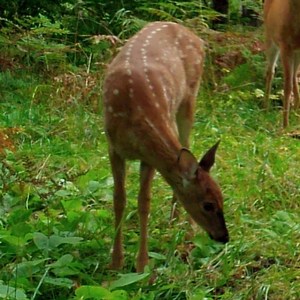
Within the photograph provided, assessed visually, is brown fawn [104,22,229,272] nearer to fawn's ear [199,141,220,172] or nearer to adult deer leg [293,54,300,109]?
fawn's ear [199,141,220,172]

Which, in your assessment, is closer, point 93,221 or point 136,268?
point 136,268

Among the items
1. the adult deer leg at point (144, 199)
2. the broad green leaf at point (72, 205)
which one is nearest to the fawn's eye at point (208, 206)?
the adult deer leg at point (144, 199)

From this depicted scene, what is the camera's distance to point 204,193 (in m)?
4.98

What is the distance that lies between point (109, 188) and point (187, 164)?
4.30ft

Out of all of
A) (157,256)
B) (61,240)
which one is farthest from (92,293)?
(157,256)

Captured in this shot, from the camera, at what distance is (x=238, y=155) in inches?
275

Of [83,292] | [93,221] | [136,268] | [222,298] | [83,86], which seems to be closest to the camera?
[83,292]

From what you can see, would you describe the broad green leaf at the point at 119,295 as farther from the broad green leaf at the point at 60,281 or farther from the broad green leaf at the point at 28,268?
the broad green leaf at the point at 28,268

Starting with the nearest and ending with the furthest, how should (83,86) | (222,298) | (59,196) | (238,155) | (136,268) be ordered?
(222,298)
(136,268)
(59,196)
(238,155)
(83,86)

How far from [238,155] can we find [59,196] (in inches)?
65.7

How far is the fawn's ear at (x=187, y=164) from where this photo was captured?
4.93 meters

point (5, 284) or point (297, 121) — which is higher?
point (5, 284)

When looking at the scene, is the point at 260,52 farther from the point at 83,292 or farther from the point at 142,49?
the point at 83,292

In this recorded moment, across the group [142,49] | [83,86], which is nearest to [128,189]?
[142,49]
